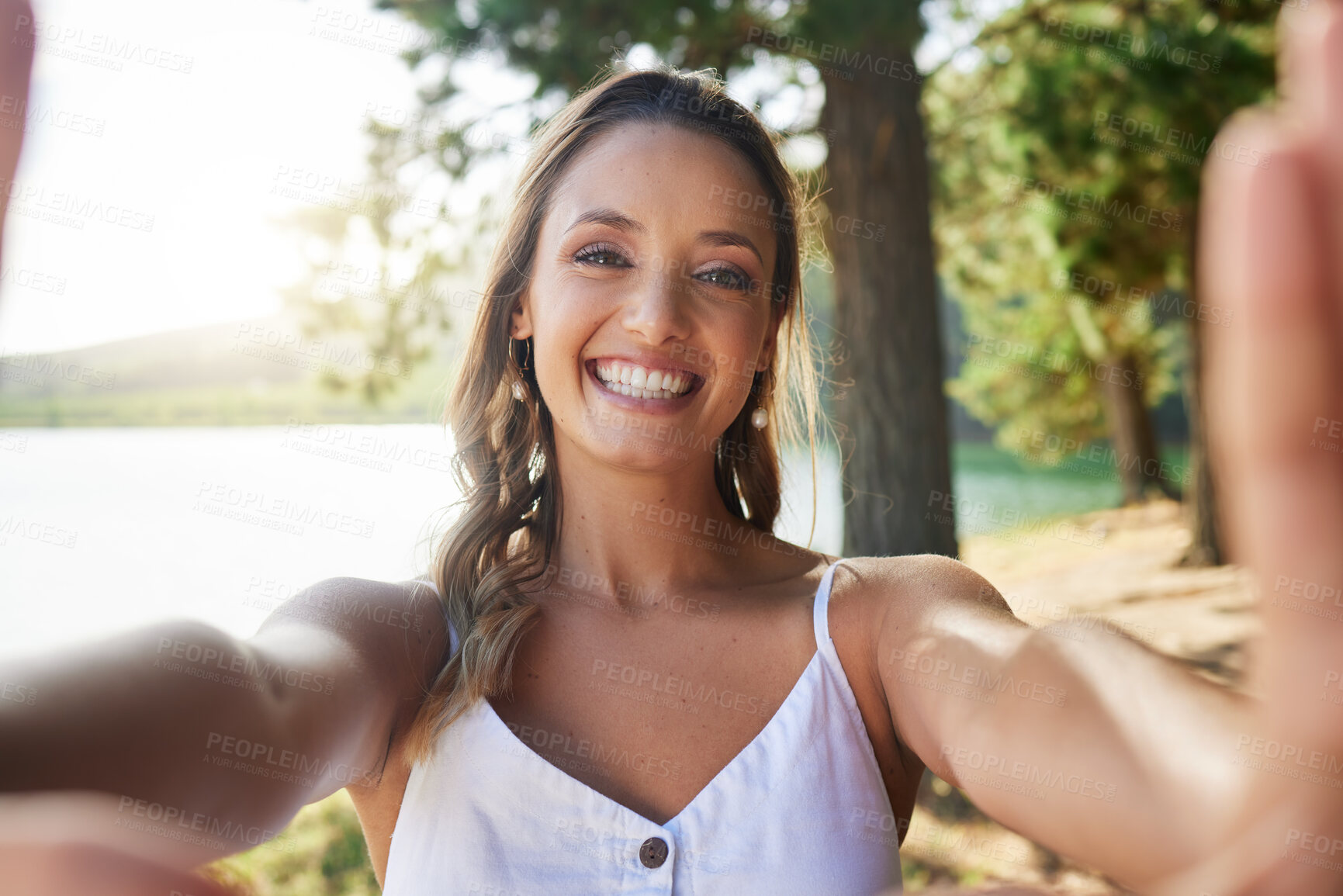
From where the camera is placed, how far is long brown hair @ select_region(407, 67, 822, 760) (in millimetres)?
1904

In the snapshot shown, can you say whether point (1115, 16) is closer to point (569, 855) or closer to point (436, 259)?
point (436, 259)

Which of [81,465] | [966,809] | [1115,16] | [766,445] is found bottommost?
[966,809]

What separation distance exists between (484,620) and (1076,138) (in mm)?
7404

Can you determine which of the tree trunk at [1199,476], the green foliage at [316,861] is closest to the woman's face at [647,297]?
the green foliage at [316,861]

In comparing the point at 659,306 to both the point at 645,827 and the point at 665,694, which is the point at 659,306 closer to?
the point at 665,694

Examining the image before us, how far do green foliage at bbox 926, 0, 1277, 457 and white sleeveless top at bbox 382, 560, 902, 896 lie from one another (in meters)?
5.23

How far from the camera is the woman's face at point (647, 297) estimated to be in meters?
1.78

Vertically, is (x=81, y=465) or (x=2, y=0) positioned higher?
(x=2, y=0)

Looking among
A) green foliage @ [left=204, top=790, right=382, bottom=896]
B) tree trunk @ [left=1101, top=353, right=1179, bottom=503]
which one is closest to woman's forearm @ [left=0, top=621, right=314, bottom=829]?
green foliage @ [left=204, top=790, right=382, bottom=896]

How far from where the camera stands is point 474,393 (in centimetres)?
211

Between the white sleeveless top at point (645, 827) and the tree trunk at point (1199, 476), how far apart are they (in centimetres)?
850

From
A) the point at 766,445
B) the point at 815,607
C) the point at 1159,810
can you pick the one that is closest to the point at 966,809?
the point at 766,445

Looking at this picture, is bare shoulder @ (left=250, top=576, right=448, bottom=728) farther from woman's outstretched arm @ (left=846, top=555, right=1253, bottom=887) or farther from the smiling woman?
woman's outstretched arm @ (left=846, top=555, right=1253, bottom=887)

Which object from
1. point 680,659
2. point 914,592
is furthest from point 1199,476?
point 680,659
